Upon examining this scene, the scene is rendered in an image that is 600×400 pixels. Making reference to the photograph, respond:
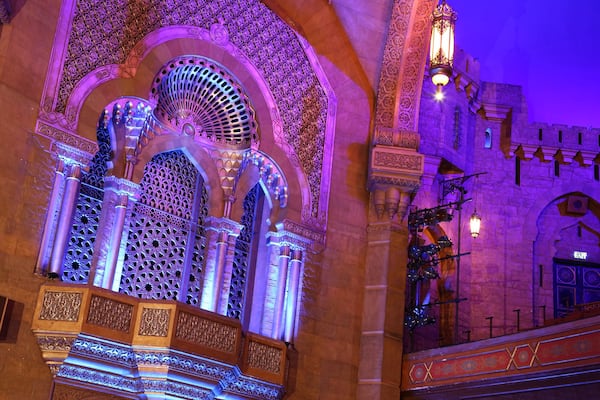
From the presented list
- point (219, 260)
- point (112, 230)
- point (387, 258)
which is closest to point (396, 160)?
point (387, 258)

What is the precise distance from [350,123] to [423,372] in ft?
14.3

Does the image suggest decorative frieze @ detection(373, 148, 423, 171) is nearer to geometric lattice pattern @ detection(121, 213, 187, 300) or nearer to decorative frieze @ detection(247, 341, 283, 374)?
geometric lattice pattern @ detection(121, 213, 187, 300)

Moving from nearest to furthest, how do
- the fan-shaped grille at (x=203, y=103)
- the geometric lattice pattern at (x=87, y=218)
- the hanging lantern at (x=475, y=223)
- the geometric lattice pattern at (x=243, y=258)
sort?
the geometric lattice pattern at (x=87, y=218), the fan-shaped grille at (x=203, y=103), the geometric lattice pattern at (x=243, y=258), the hanging lantern at (x=475, y=223)

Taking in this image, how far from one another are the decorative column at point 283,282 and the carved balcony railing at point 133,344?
1.36 m

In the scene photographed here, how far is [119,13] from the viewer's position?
39.0ft

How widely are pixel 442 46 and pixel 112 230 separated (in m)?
5.36

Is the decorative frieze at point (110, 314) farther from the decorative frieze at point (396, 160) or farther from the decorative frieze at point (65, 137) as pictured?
the decorative frieze at point (396, 160)

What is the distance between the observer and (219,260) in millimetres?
12578

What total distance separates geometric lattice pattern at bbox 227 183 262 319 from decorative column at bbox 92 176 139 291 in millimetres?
2082

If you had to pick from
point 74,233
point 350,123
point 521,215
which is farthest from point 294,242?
point 521,215

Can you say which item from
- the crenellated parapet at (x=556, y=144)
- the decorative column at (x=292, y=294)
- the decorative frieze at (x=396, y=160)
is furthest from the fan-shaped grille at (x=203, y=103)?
the crenellated parapet at (x=556, y=144)

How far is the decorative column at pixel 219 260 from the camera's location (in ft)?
40.8

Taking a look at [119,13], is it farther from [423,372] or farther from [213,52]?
[423,372]

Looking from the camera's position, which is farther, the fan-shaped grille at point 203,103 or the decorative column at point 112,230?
the fan-shaped grille at point 203,103
